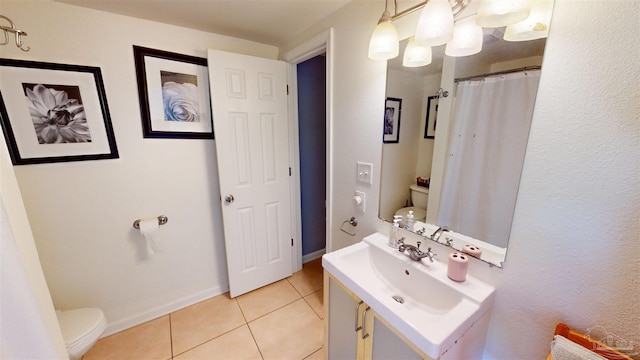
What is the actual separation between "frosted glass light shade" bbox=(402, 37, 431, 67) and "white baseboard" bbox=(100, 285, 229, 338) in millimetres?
2236

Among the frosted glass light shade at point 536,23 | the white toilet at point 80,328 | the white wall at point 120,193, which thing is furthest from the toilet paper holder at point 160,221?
the frosted glass light shade at point 536,23

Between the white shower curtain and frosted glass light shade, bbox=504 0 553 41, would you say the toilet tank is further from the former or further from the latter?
frosted glass light shade, bbox=504 0 553 41

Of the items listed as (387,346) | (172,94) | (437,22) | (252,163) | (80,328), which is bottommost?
(80,328)

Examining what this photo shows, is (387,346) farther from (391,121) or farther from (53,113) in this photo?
(53,113)

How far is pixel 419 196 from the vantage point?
119cm

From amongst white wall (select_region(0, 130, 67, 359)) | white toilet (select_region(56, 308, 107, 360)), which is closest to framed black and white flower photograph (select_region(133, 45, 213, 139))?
white wall (select_region(0, 130, 67, 359))

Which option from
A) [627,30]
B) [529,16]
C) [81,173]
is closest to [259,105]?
[81,173]

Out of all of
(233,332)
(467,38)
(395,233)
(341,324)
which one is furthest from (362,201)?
(233,332)

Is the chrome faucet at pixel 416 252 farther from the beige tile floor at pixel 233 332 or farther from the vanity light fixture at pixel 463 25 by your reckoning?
the beige tile floor at pixel 233 332

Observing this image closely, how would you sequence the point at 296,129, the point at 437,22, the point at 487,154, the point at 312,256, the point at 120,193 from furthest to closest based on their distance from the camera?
the point at 312,256, the point at 296,129, the point at 120,193, the point at 487,154, the point at 437,22

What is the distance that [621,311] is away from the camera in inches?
25.8

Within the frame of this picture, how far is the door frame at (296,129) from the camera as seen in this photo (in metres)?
1.52

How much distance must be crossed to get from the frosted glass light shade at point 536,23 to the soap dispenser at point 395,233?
86 cm

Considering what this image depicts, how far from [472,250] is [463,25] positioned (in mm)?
883
